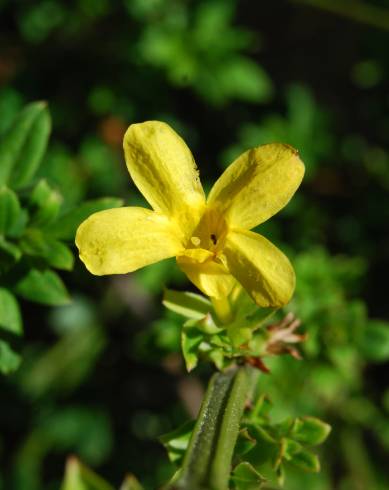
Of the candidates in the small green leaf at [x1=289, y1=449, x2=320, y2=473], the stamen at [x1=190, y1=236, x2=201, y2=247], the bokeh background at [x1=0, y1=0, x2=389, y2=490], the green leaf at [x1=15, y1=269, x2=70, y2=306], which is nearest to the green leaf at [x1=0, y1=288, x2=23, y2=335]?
the green leaf at [x1=15, y1=269, x2=70, y2=306]

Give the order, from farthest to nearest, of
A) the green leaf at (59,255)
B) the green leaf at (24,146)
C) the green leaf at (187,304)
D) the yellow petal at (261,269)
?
1. the green leaf at (24,146)
2. the green leaf at (59,255)
3. the green leaf at (187,304)
4. the yellow petal at (261,269)

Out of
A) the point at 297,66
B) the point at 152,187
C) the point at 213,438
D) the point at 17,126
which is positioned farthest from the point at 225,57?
the point at 213,438

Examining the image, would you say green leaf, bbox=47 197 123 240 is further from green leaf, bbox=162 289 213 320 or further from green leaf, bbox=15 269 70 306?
green leaf, bbox=162 289 213 320

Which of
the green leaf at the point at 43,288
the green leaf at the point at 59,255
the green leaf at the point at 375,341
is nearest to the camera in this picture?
the green leaf at the point at 59,255

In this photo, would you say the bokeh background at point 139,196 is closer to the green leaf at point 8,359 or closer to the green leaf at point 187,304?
the green leaf at point 8,359

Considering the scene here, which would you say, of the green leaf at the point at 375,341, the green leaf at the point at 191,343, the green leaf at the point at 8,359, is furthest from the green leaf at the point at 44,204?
the green leaf at the point at 375,341
